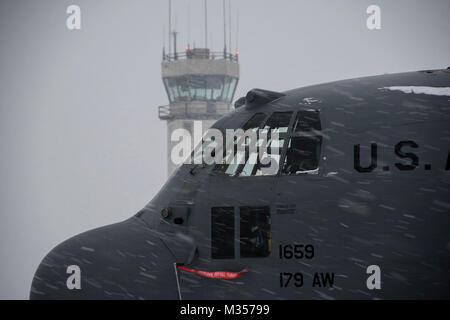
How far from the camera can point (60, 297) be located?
10.6 metres

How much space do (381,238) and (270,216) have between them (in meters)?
1.38

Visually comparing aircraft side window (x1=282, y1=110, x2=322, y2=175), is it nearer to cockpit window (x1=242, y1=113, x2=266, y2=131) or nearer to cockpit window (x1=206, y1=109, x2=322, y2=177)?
cockpit window (x1=206, y1=109, x2=322, y2=177)

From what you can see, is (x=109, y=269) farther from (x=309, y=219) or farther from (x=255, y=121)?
(x=255, y=121)

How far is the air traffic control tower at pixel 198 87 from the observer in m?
91.7

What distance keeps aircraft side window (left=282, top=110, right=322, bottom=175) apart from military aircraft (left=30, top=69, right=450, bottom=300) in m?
0.01

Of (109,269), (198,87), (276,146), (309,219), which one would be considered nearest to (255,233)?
(309,219)

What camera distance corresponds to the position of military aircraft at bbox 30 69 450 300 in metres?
9.58

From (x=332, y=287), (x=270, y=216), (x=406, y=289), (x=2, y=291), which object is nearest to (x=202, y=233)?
(x=270, y=216)

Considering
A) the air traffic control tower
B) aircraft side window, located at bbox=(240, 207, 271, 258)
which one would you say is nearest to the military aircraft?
aircraft side window, located at bbox=(240, 207, 271, 258)

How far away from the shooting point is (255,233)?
33.4 feet

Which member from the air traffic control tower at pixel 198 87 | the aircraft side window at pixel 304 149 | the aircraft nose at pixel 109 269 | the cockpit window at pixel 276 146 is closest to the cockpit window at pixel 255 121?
the cockpit window at pixel 276 146

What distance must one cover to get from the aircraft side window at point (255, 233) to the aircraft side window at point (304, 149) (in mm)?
634

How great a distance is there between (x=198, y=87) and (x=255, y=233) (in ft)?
276
